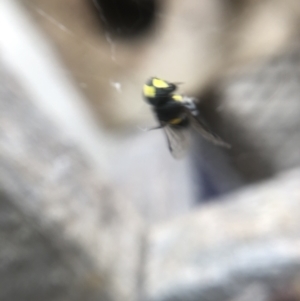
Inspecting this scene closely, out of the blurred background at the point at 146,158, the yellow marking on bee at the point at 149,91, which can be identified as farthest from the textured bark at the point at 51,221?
the yellow marking on bee at the point at 149,91

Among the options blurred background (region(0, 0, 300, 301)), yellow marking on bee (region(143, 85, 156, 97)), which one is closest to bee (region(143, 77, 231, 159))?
yellow marking on bee (region(143, 85, 156, 97))

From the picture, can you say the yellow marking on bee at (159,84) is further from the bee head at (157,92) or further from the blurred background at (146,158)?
the blurred background at (146,158)

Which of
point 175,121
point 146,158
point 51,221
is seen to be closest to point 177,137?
point 175,121

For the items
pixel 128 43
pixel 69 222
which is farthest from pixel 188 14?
pixel 69 222

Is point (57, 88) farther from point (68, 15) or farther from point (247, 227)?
point (247, 227)

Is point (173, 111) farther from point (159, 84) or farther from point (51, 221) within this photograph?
point (51, 221)

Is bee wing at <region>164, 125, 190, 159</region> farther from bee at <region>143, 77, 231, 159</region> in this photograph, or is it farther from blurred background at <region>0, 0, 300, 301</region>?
blurred background at <region>0, 0, 300, 301</region>

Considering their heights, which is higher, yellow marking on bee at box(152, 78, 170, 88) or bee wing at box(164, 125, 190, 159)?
yellow marking on bee at box(152, 78, 170, 88)
